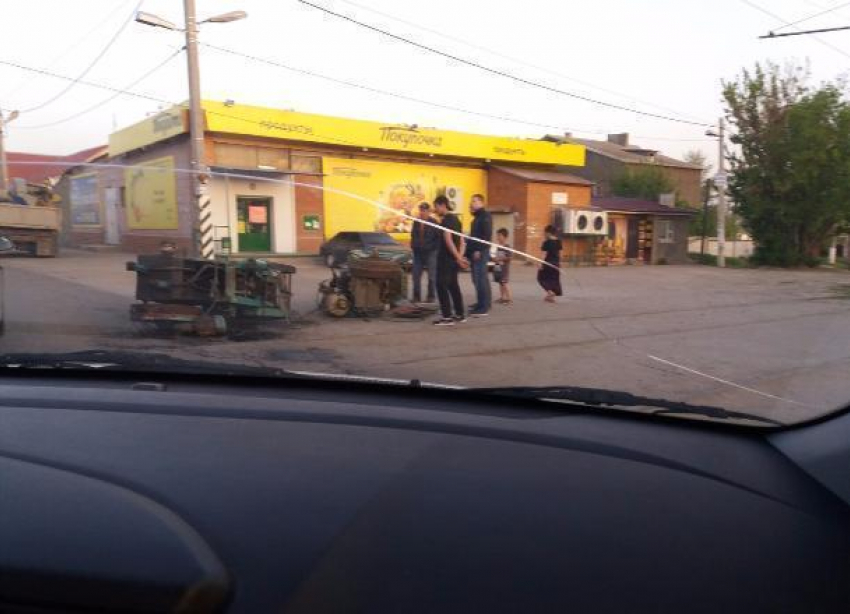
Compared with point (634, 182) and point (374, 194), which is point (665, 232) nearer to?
point (374, 194)

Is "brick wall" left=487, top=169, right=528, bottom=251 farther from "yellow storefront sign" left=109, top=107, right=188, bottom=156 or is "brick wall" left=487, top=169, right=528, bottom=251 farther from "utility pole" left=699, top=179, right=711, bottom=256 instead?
"yellow storefront sign" left=109, top=107, right=188, bottom=156

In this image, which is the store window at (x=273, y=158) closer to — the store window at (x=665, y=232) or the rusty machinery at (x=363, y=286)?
the rusty machinery at (x=363, y=286)

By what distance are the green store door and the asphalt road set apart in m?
0.76

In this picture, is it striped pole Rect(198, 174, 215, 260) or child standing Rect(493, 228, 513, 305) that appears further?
child standing Rect(493, 228, 513, 305)

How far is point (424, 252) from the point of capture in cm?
965

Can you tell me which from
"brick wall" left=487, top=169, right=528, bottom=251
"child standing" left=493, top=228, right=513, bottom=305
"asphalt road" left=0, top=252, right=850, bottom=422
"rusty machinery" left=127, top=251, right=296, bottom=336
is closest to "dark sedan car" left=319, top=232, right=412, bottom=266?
"asphalt road" left=0, top=252, right=850, bottom=422

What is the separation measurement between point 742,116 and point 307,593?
161 inches

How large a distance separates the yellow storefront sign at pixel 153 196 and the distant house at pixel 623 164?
4999 mm

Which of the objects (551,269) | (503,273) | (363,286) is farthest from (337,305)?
(551,269)

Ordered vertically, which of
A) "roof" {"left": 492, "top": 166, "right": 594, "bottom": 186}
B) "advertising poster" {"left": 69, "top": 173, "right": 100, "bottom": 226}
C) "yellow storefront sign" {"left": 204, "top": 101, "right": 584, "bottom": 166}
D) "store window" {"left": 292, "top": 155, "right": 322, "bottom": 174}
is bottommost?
"advertising poster" {"left": 69, "top": 173, "right": 100, "bottom": 226}

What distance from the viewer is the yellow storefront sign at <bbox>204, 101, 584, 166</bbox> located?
31.6ft

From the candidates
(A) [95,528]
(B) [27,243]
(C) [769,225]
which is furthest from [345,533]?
(B) [27,243]

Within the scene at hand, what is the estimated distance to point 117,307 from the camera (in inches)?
293

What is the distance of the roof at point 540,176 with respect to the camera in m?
10.7
